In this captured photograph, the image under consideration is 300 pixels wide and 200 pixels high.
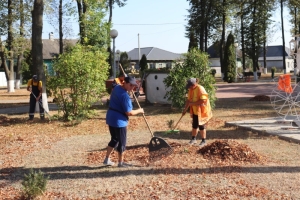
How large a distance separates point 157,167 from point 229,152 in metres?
1.37

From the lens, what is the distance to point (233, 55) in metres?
36.4

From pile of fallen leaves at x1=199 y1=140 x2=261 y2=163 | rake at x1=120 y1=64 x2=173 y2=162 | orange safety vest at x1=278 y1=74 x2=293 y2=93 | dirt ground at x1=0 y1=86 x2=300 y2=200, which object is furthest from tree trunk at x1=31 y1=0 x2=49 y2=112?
pile of fallen leaves at x1=199 y1=140 x2=261 y2=163

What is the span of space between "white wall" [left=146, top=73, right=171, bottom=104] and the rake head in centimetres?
942

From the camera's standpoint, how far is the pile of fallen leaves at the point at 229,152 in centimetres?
683

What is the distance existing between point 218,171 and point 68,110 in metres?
6.72

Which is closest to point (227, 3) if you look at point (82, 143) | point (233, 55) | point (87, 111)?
point (233, 55)

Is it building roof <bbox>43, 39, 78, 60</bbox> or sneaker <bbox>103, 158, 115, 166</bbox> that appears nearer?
sneaker <bbox>103, 158, 115, 166</bbox>

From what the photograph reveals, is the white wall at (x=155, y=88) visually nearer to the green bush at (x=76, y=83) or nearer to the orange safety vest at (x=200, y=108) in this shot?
the green bush at (x=76, y=83)

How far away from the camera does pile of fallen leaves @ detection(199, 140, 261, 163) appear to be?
22.4 feet

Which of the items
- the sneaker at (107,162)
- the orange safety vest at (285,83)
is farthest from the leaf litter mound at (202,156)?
the orange safety vest at (285,83)

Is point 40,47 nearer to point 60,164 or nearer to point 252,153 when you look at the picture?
point 60,164

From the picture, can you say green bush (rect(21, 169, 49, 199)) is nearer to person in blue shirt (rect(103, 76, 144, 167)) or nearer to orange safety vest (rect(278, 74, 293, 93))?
person in blue shirt (rect(103, 76, 144, 167))

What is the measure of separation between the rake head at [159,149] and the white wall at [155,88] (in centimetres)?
942

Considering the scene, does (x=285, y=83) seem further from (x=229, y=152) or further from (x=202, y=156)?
(x=202, y=156)
